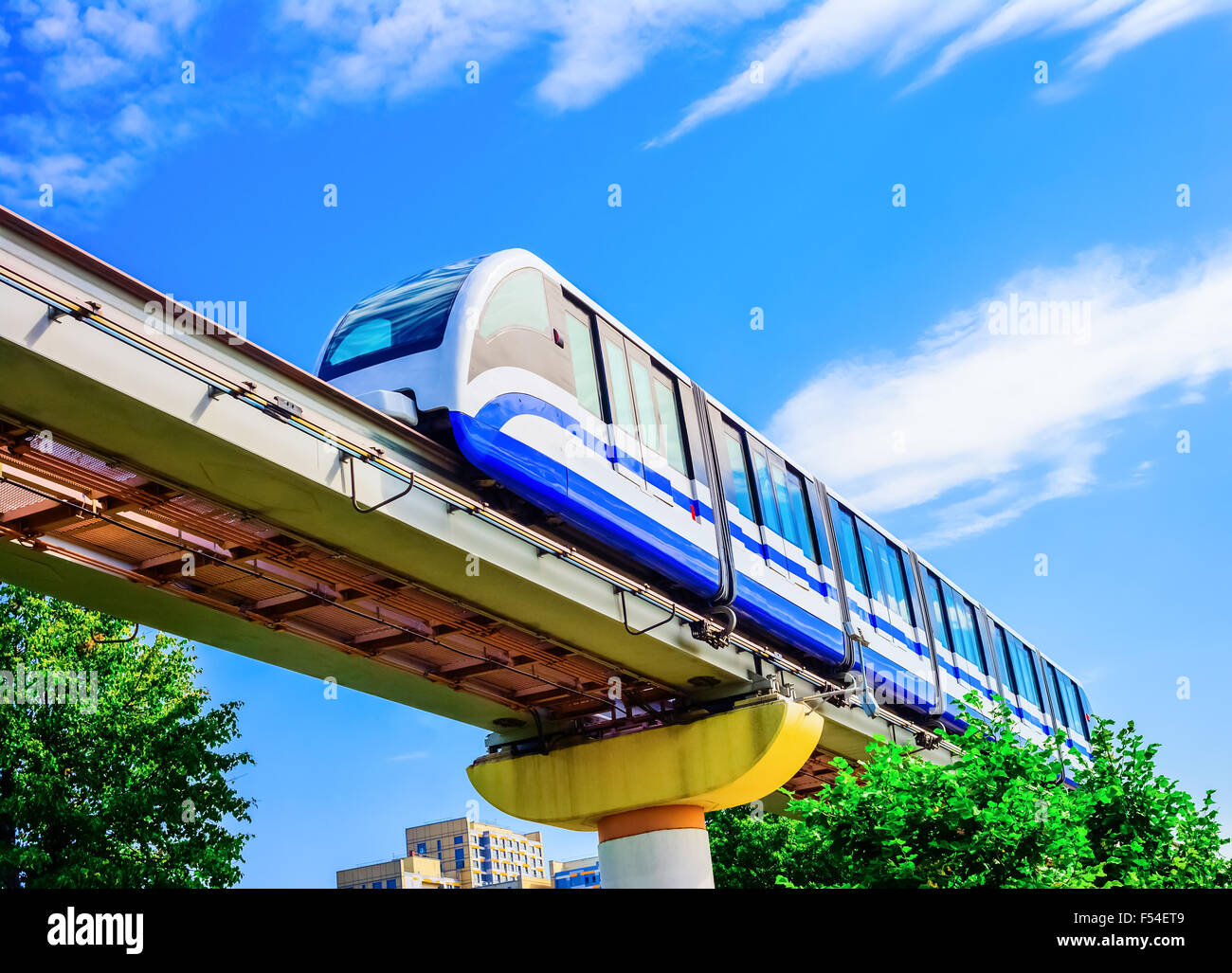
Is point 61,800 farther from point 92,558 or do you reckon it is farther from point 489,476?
point 489,476

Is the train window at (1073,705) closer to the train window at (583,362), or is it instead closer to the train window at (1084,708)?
the train window at (1084,708)

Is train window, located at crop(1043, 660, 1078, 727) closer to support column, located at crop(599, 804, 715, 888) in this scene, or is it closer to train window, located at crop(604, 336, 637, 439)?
support column, located at crop(599, 804, 715, 888)

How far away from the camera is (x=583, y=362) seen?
14133 mm

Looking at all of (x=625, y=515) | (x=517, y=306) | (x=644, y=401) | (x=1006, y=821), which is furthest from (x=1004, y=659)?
(x=517, y=306)

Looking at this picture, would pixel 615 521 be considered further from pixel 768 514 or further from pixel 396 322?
pixel 768 514

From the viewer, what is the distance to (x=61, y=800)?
21.9m

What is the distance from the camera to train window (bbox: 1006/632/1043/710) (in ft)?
99.2

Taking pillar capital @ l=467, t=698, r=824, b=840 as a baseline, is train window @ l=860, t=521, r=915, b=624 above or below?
above

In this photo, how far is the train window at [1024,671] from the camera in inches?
1190

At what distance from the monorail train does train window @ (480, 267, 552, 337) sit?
0.9 inches

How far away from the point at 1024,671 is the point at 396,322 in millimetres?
22871

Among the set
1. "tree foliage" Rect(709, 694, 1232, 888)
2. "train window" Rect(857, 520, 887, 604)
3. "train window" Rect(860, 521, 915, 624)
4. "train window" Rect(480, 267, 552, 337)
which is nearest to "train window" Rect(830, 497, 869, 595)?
"train window" Rect(857, 520, 887, 604)
